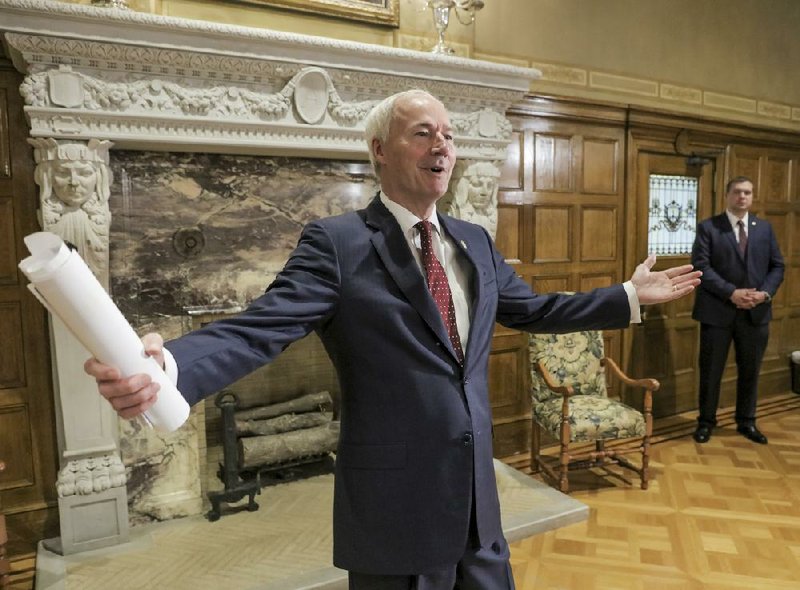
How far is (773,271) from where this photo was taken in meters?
4.54

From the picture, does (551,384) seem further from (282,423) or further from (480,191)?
(282,423)

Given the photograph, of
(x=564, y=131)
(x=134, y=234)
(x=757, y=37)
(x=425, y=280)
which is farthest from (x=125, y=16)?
(x=757, y=37)

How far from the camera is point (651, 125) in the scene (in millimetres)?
4605

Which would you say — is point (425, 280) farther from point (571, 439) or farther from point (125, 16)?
point (571, 439)

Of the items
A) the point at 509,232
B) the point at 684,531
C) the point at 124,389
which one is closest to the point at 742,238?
the point at 509,232

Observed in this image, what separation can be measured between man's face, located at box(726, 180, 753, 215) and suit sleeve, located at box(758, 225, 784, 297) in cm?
37

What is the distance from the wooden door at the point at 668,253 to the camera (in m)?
4.66

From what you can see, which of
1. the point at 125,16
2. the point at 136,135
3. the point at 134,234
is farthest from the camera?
the point at 134,234

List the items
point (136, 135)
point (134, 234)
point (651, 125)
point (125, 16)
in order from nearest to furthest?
1. point (125, 16)
2. point (136, 135)
3. point (134, 234)
4. point (651, 125)

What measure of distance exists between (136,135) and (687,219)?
13.7ft

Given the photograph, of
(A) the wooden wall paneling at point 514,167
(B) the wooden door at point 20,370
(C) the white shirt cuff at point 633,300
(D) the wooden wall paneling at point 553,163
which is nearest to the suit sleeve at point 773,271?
(D) the wooden wall paneling at point 553,163

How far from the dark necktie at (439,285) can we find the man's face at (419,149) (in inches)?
2.9

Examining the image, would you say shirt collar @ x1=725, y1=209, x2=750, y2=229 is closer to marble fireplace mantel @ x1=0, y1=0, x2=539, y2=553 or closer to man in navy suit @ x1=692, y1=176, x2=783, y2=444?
man in navy suit @ x1=692, y1=176, x2=783, y2=444

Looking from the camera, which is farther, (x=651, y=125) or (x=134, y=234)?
(x=651, y=125)
